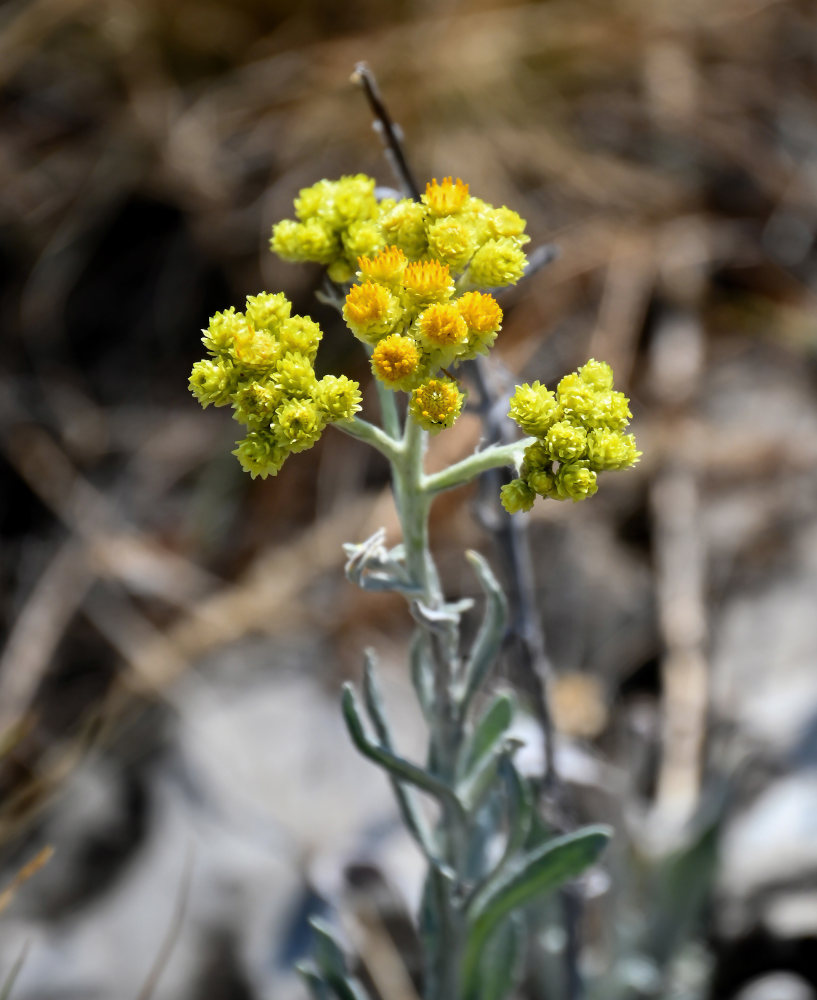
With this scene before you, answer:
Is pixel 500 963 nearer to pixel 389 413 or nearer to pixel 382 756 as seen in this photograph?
pixel 382 756

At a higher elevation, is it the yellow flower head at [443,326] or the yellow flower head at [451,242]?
the yellow flower head at [451,242]

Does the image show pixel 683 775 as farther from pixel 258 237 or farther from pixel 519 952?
pixel 258 237

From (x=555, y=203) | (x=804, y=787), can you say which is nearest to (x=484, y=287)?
(x=804, y=787)

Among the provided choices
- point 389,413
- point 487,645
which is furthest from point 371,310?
point 487,645

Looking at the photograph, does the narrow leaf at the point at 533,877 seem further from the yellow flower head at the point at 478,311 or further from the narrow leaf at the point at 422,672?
the yellow flower head at the point at 478,311

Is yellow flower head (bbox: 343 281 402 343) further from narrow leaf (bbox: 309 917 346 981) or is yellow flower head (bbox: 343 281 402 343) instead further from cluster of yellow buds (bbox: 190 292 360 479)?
narrow leaf (bbox: 309 917 346 981)

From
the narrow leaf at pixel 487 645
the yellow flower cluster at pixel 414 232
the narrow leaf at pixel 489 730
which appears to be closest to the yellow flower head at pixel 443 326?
the yellow flower cluster at pixel 414 232

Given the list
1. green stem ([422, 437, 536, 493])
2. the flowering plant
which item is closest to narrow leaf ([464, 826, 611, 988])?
the flowering plant
